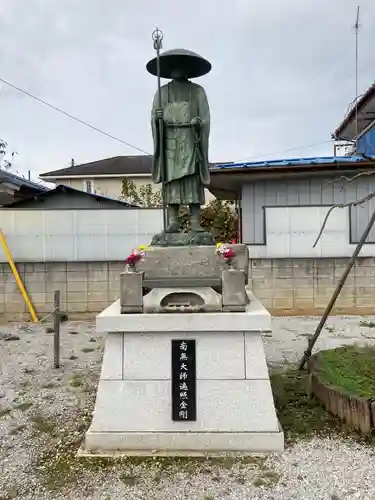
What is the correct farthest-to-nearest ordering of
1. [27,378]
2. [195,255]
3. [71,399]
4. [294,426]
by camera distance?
[27,378], [71,399], [195,255], [294,426]

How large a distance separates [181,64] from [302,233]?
5.68 m

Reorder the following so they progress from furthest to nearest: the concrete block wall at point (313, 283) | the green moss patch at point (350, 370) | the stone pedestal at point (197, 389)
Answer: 1. the concrete block wall at point (313, 283)
2. the green moss patch at point (350, 370)
3. the stone pedestal at point (197, 389)

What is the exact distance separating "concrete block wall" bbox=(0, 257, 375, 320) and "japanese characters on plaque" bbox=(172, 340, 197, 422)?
572 centimetres

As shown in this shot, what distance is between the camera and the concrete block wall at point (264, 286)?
9.52 m

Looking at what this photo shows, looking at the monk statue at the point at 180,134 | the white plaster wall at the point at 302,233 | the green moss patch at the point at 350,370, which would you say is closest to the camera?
the green moss patch at the point at 350,370

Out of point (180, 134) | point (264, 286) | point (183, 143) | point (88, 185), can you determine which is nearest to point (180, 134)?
point (180, 134)

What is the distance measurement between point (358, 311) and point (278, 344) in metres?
3.17

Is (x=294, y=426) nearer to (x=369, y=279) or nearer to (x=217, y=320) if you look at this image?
(x=217, y=320)

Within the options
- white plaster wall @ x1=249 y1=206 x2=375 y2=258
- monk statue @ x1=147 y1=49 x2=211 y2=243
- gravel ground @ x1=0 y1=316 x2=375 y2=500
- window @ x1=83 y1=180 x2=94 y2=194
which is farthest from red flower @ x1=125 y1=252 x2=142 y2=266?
window @ x1=83 y1=180 x2=94 y2=194

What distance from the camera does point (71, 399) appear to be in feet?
16.6

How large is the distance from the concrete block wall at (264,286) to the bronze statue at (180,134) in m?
4.69

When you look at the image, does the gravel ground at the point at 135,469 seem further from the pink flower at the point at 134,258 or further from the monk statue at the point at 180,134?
the monk statue at the point at 180,134

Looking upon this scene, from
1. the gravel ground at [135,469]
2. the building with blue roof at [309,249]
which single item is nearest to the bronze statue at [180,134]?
the gravel ground at [135,469]

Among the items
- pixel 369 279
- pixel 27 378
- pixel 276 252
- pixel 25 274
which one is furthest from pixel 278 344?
pixel 25 274
